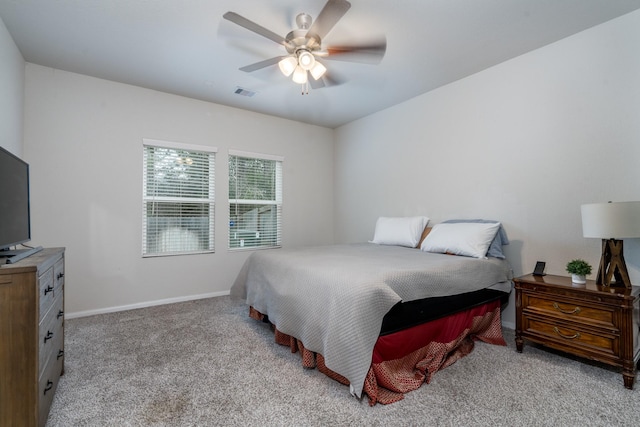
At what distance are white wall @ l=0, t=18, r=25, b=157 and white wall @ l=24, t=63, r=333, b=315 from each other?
0.20 metres

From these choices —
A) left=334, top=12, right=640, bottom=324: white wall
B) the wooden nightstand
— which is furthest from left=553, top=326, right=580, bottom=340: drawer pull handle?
left=334, top=12, right=640, bottom=324: white wall

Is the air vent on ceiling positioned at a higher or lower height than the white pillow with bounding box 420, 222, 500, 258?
higher

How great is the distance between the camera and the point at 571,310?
212cm

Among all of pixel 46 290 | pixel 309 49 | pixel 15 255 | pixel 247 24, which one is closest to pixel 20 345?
pixel 46 290

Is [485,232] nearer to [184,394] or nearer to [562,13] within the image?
[562,13]

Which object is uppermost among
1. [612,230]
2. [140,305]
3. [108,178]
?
[108,178]

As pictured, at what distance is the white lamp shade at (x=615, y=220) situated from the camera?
6.37 ft

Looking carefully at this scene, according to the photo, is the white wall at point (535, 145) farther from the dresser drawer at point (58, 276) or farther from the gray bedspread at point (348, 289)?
the dresser drawer at point (58, 276)

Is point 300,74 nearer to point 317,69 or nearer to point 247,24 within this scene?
point 317,69

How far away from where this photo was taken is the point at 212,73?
3199mm

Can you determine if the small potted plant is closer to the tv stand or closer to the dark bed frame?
the dark bed frame

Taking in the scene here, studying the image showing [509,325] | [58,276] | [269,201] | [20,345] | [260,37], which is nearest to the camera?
[20,345]

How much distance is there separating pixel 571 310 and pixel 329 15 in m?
2.57

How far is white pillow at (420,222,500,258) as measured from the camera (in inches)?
107
